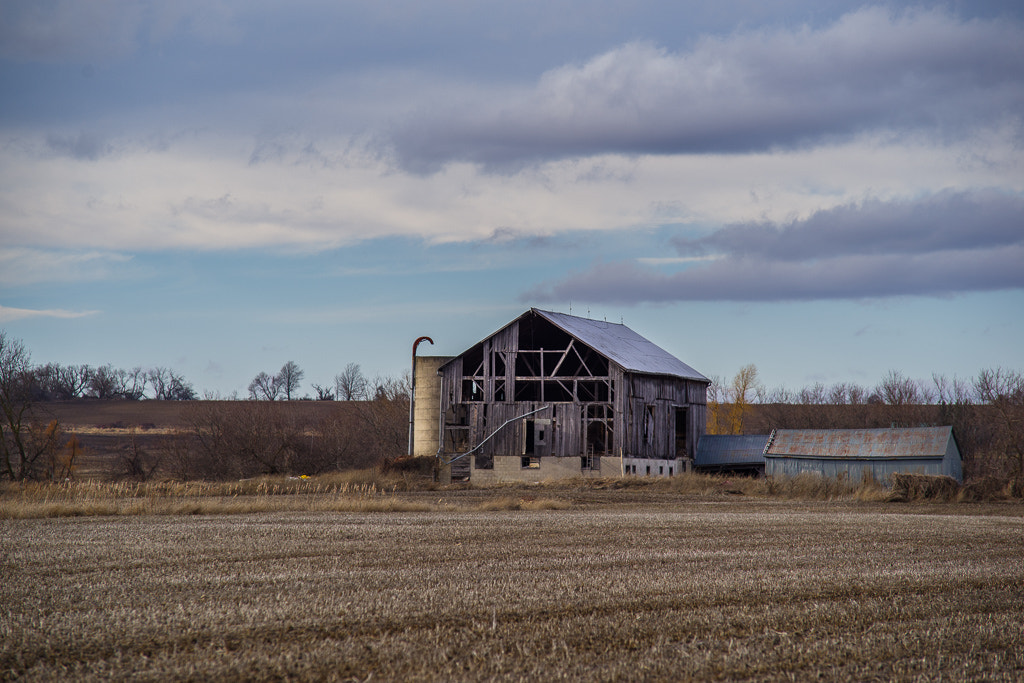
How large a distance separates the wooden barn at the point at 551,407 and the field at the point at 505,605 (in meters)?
27.6

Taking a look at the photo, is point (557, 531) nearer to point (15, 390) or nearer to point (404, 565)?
point (404, 565)

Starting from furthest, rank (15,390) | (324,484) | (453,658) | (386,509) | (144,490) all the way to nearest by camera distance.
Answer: (15,390)
(324,484)
(144,490)
(386,509)
(453,658)

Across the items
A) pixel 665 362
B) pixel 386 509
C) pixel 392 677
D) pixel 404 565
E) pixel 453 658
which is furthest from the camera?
pixel 665 362

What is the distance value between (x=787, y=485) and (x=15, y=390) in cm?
3609

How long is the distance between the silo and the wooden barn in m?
0.60

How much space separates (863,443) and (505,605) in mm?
38214

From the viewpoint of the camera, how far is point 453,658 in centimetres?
768

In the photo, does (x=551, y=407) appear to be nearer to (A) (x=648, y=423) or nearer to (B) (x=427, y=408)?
(A) (x=648, y=423)

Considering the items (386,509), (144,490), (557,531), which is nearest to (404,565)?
(557,531)

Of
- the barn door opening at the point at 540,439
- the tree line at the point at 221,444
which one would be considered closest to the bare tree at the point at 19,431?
the tree line at the point at 221,444

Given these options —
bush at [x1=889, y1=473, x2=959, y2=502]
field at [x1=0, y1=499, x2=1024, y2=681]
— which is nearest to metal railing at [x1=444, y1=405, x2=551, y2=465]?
bush at [x1=889, y1=473, x2=959, y2=502]

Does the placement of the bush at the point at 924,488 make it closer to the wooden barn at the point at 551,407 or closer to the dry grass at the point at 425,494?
the dry grass at the point at 425,494

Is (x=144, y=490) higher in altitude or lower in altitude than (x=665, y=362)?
lower

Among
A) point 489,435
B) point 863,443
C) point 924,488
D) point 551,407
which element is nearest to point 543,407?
point 551,407
